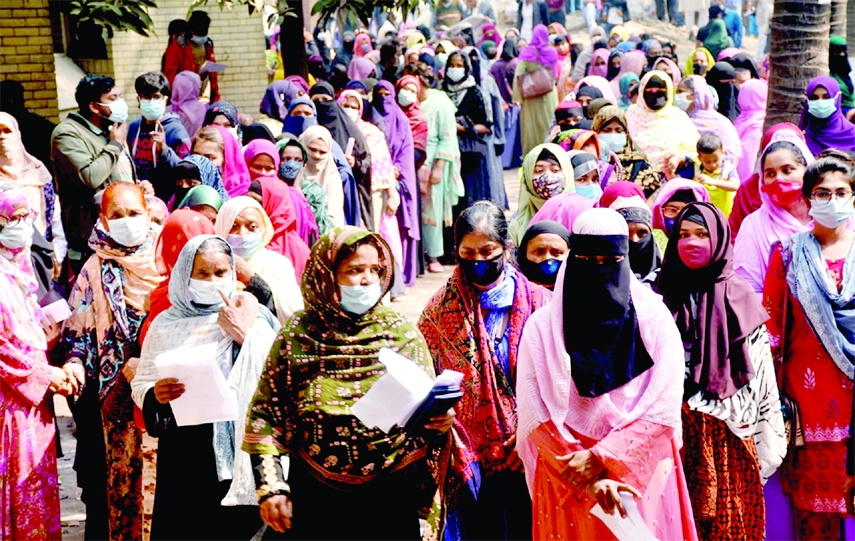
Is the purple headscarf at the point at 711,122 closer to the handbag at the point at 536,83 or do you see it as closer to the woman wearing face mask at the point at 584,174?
the woman wearing face mask at the point at 584,174

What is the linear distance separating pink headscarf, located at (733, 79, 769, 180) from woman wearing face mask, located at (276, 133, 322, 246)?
140 inches

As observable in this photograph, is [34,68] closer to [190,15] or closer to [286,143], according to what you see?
[190,15]

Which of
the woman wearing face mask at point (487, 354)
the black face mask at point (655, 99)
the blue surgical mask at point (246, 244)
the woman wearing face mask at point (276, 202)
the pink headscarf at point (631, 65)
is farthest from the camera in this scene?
the pink headscarf at point (631, 65)

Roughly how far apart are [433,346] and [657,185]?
3.77 metres

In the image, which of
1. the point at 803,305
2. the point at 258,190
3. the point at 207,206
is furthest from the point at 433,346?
the point at 258,190

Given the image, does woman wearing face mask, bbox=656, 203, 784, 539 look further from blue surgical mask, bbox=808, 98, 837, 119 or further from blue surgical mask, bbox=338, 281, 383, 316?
blue surgical mask, bbox=808, 98, 837, 119

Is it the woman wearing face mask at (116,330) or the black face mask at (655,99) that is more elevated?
the black face mask at (655,99)

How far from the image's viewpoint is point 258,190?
723cm

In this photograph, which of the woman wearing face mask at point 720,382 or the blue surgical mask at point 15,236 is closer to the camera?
the woman wearing face mask at point 720,382

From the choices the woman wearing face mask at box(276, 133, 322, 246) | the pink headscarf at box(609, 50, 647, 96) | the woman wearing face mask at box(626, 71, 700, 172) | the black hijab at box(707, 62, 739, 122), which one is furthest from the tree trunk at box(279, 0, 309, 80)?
the pink headscarf at box(609, 50, 647, 96)

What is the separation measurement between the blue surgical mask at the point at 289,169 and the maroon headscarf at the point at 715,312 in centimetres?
357

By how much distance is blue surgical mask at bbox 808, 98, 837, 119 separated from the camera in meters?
8.54

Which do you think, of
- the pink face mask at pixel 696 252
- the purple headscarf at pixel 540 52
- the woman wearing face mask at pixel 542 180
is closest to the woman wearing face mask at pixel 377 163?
the woman wearing face mask at pixel 542 180

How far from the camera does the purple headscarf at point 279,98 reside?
1039 cm
